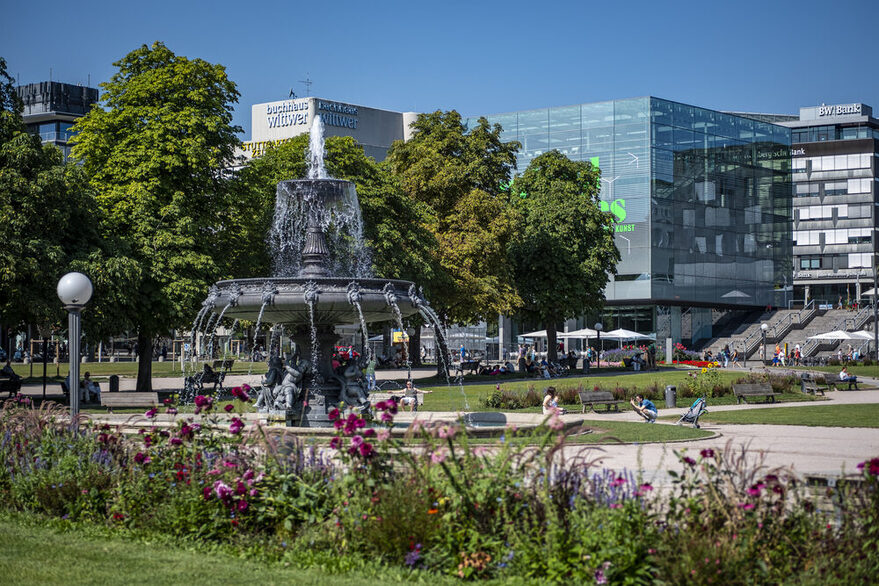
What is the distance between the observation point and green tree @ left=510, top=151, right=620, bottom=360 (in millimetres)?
52000

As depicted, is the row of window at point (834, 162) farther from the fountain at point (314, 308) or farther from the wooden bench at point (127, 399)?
the fountain at point (314, 308)

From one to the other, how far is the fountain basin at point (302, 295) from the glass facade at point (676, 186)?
57.4 meters

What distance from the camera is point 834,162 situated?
4176 inches

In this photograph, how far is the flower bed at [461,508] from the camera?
6.83 meters

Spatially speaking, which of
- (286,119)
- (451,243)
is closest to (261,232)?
(451,243)

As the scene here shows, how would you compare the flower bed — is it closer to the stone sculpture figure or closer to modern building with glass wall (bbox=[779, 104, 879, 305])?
the stone sculpture figure

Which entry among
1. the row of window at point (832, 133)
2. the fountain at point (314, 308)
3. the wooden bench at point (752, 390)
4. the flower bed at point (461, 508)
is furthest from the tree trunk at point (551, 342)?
the row of window at point (832, 133)

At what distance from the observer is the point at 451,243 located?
44.7 meters

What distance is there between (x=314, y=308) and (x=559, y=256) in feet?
121

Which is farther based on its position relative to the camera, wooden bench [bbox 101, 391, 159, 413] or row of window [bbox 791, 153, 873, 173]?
row of window [bbox 791, 153, 873, 173]

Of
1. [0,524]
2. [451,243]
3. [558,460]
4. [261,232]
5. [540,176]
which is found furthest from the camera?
[540,176]

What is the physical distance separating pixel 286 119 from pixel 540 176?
49010mm

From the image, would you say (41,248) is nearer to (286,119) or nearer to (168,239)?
(168,239)

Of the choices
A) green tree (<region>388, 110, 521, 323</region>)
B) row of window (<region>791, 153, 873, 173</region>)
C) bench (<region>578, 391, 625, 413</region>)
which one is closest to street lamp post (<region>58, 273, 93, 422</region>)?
bench (<region>578, 391, 625, 413</region>)
